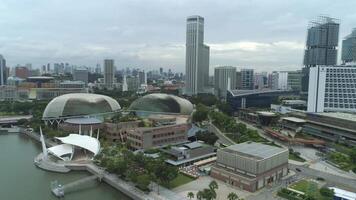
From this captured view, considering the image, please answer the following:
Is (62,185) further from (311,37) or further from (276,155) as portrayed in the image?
(311,37)

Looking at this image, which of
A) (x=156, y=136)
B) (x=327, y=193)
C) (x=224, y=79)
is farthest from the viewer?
(x=224, y=79)

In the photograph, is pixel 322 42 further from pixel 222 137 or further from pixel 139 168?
pixel 139 168

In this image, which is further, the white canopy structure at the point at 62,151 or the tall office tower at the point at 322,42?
the tall office tower at the point at 322,42

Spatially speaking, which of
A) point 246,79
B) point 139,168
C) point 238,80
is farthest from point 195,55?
point 139,168

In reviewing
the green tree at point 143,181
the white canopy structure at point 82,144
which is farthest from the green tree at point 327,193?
the white canopy structure at point 82,144

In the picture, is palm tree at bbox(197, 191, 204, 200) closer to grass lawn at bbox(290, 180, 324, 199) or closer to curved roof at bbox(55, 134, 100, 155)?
grass lawn at bbox(290, 180, 324, 199)

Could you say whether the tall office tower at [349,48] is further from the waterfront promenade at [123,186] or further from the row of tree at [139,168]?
the waterfront promenade at [123,186]

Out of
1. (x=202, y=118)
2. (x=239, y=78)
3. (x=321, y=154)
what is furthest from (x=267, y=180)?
(x=239, y=78)

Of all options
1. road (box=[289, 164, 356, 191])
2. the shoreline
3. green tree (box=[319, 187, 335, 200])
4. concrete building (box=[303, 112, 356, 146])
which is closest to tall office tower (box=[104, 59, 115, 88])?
concrete building (box=[303, 112, 356, 146])
